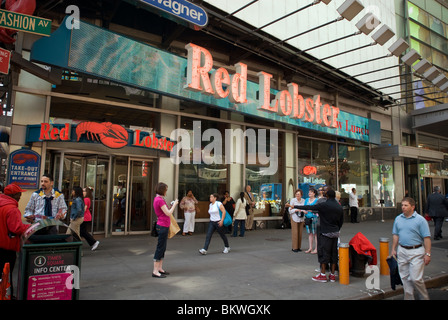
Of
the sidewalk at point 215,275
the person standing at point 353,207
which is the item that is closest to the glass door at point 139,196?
the sidewalk at point 215,275

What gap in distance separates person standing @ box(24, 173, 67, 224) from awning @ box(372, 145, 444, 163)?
1861 centimetres

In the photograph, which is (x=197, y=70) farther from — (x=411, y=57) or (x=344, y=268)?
(x=411, y=57)

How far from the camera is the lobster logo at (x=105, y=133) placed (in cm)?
941

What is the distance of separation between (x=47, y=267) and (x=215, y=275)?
10.6 feet

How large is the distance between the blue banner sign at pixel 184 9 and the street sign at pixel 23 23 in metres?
3.04

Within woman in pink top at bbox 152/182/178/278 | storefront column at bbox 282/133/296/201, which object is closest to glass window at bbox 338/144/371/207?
storefront column at bbox 282/133/296/201

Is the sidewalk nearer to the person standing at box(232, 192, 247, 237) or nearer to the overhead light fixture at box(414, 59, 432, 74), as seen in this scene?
the person standing at box(232, 192, 247, 237)

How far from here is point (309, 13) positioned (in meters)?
13.5

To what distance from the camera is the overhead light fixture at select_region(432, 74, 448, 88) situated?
14938mm

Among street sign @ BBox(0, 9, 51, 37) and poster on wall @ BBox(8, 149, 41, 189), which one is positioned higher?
street sign @ BBox(0, 9, 51, 37)

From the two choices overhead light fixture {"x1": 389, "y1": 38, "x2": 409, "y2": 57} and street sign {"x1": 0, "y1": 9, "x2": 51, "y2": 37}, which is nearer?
street sign {"x1": 0, "y1": 9, "x2": 51, "y2": 37}

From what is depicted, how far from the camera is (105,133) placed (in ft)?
31.7

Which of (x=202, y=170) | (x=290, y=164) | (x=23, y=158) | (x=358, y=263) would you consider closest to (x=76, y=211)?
(x=23, y=158)
